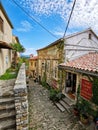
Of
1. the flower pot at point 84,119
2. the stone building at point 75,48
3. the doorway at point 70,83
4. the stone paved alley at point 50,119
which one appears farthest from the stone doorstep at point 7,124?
the doorway at point 70,83

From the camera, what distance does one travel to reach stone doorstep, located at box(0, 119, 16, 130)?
4755 mm

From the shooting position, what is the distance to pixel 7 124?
4.87 metres

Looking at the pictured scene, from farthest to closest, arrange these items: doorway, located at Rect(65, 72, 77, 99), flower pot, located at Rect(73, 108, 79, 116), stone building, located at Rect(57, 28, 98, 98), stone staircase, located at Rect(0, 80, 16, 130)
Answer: doorway, located at Rect(65, 72, 77, 99), stone building, located at Rect(57, 28, 98, 98), flower pot, located at Rect(73, 108, 79, 116), stone staircase, located at Rect(0, 80, 16, 130)

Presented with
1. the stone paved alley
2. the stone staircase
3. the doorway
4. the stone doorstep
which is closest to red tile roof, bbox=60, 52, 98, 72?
the doorway

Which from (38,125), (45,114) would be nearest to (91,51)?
(45,114)

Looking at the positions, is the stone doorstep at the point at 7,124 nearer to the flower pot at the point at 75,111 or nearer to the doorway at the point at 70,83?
the flower pot at the point at 75,111

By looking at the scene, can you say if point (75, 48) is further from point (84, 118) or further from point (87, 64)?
point (84, 118)

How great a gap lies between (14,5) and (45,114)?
26.4 feet

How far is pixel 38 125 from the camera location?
734cm

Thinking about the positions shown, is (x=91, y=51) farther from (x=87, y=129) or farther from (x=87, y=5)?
(x=87, y=129)

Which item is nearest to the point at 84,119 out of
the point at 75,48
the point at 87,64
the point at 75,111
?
the point at 75,111

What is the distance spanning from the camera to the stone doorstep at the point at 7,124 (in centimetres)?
476

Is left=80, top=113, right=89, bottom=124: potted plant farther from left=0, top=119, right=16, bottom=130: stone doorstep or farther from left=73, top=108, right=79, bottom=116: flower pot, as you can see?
left=0, top=119, right=16, bottom=130: stone doorstep

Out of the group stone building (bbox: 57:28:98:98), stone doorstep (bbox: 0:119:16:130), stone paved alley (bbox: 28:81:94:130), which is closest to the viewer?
stone doorstep (bbox: 0:119:16:130)
